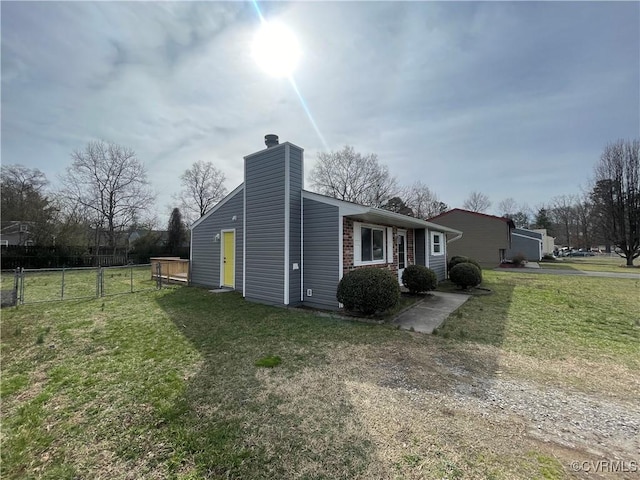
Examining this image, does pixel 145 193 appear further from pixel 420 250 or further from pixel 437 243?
pixel 437 243

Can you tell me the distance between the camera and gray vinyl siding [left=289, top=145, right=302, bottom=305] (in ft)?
24.7

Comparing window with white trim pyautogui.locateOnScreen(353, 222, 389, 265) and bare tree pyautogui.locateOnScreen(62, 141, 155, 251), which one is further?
bare tree pyautogui.locateOnScreen(62, 141, 155, 251)

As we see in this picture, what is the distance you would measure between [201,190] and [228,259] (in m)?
24.7

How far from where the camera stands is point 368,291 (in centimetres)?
615

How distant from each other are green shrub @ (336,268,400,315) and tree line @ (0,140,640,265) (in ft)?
77.0

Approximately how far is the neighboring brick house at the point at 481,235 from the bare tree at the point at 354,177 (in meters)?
6.69

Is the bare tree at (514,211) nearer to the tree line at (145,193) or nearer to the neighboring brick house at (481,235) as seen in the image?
the tree line at (145,193)

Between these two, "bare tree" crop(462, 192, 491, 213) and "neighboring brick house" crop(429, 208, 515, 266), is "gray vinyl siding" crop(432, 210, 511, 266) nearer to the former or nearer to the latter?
"neighboring brick house" crop(429, 208, 515, 266)

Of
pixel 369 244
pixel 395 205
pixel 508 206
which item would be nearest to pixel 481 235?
pixel 395 205

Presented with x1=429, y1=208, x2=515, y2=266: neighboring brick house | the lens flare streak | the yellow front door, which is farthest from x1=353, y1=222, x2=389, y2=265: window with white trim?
x1=429, y1=208, x2=515, y2=266: neighboring brick house

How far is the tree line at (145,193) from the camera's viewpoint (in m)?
22.4

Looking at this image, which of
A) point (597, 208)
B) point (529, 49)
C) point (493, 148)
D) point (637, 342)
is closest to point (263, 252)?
point (637, 342)

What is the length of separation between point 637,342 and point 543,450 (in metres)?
4.68

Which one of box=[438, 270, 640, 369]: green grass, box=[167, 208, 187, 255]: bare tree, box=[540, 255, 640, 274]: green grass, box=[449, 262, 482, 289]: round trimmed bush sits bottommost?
box=[438, 270, 640, 369]: green grass
